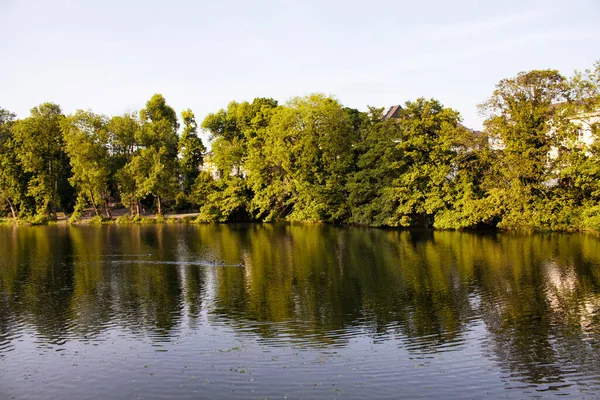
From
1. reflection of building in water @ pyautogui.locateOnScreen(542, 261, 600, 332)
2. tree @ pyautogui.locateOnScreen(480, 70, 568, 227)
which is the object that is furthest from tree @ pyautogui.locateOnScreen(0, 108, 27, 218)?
reflection of building in water @ pyautogui.locateOnScreen(542, 261, 600, 332)

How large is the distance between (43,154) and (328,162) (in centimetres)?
4352

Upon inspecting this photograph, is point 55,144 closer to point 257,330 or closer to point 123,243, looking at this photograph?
point 123,243

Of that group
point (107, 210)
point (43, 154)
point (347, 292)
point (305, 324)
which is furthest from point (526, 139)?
point (43, 154)

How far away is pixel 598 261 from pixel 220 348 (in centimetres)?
2785

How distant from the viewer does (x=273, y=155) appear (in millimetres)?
74438

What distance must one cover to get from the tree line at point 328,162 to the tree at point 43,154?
192 millimetres

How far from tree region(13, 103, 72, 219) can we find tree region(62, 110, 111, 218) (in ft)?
9.74

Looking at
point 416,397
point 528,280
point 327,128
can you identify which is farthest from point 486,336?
point 327,128

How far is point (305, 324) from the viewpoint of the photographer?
2320 cm

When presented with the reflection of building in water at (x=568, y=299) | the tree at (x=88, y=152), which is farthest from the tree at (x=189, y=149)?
the reflection of building in water at (x=568, y=299)

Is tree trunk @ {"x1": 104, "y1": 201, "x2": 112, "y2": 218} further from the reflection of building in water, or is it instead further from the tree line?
the reflection of building in water

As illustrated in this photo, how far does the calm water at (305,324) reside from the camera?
661 inches

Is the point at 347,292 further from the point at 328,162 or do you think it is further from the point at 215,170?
the point at 215,170

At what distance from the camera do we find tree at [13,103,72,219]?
80.1m
